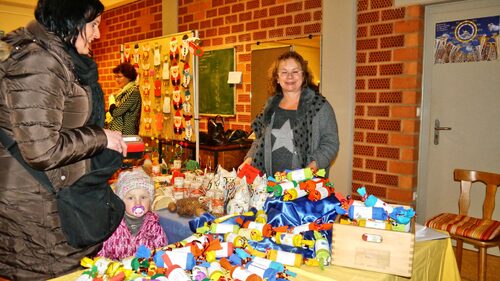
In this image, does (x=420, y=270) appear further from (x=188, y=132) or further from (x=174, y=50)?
(x=174, y=50)

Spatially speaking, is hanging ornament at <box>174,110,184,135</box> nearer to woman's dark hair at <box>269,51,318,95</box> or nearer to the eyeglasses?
woman's dark hair at <box>269,51,318,95</box>

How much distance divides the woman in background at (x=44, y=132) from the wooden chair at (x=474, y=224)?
2.17 meters

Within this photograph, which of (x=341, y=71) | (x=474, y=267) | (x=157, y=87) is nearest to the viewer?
(x=474, y=267)

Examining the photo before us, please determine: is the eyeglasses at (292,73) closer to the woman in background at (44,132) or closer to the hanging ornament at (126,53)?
the woman in background at (44,132)

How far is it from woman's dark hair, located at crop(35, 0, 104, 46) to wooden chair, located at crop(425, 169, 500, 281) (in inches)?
92.8

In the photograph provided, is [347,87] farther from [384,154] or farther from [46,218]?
[46,218]

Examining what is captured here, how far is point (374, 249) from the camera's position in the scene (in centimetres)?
123

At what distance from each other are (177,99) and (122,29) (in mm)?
2905

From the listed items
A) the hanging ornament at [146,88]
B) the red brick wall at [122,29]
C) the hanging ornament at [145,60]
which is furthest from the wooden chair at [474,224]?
the red brick wall at [122,29]

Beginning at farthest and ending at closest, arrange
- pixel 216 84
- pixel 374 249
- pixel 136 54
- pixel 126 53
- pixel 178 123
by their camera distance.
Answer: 1. pixel 126 53
2. pixel 136 54
3. pixel 216 84
4. pixel 178 123
5. pixel 374 249

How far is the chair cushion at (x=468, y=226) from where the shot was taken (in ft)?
7.85

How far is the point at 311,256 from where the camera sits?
4.32ft

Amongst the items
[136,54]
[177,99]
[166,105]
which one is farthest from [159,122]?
[136,54]

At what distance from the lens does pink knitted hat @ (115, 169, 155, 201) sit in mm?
1721
